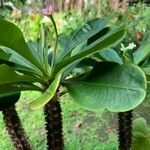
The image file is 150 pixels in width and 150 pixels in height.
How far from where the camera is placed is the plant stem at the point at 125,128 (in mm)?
1691

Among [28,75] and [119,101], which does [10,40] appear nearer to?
[28,75]

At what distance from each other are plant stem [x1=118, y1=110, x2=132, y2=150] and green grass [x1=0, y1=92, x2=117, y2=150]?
4.76ft

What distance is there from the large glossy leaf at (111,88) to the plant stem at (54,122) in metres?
0.12

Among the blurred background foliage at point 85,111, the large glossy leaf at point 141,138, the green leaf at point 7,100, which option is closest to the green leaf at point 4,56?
the green leaf at point 7,100

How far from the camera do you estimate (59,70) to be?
1.36 meters

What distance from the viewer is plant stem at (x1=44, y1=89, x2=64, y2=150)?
1436 mm

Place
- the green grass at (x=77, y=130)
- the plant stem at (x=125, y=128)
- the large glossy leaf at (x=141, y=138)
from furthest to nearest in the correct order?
the green grass at (x=77, y=130) → the large glossy leaf at (x=141, y=138) → the plant stem at (x=125, y=128)

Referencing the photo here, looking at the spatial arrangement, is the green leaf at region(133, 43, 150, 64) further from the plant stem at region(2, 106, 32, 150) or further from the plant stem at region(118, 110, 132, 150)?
the plant stem at region(2, 106, 32, 150)

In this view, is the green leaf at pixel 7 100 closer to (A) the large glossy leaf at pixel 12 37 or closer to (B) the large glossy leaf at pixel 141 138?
(A) the large glossy leaf at pixel 12 37

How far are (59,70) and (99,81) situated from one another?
153 millimetres

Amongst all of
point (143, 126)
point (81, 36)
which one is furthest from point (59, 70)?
point (143, 126)

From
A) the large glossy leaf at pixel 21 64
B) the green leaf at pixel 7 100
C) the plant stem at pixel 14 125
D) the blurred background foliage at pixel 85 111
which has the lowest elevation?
the blurred background foliage at pixel 85 111

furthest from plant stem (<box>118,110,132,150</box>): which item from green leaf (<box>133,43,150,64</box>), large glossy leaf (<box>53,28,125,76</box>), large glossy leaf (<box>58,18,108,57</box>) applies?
large glossy leaf (<box>53,28,125,76</box>)

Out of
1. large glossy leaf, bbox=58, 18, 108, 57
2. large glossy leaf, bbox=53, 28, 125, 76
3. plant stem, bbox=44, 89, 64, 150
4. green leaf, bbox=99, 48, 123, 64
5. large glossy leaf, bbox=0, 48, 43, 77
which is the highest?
large glossy leaf, bbox=53, 28, 125, 76
